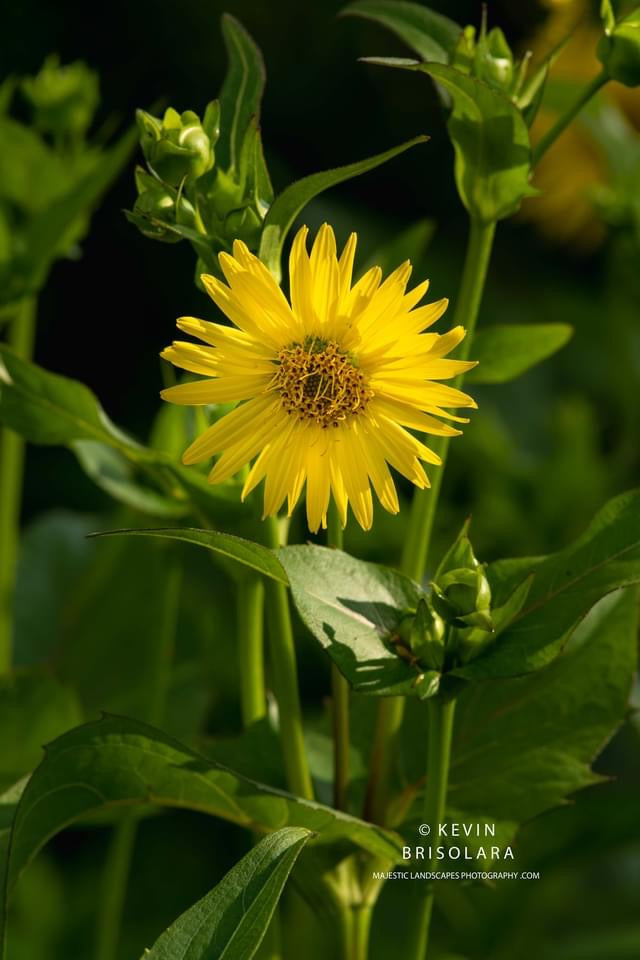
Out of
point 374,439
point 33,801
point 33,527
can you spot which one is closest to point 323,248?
point 374,439

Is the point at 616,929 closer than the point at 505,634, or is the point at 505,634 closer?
the point at 505,634

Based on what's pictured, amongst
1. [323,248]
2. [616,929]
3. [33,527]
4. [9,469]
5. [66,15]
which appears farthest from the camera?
[66,15]

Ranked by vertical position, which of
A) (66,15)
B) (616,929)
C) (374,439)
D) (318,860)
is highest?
(66,15)

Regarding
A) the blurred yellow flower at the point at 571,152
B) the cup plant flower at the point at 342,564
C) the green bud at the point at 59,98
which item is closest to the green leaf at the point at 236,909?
the cup plant flower at the point at 342,564

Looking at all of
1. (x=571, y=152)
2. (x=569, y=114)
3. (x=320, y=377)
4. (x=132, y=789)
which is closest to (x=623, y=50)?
(x=569, y=114)

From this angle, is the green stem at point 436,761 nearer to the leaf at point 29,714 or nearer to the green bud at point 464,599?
the green bud at point 464,599

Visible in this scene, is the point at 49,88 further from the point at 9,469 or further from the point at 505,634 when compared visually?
the point at 505,634
